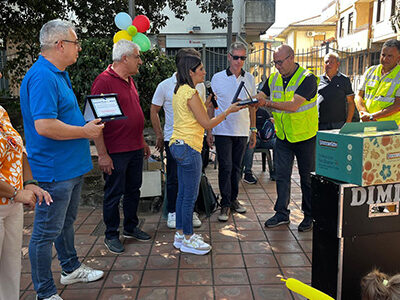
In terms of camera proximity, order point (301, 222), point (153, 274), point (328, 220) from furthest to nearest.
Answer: point (301, 222), point (153, 274), point (328, 220)

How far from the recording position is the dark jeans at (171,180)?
3.88 metres

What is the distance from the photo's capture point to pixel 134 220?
368 cm

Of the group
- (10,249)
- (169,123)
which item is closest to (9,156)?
(10,249)

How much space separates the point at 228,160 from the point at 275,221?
0.87m

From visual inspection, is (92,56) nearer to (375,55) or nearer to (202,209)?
(202,209)

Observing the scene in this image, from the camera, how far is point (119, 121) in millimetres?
3150

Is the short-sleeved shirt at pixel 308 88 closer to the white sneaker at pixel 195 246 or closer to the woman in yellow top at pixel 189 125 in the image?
the woman in yellow top at pixel 189 125

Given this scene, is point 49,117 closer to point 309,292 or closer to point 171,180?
point 309,292

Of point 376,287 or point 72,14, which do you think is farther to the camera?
point 72,14

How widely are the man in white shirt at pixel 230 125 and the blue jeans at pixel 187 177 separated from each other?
90 centimetres

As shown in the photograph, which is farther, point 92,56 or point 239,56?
point 92,56

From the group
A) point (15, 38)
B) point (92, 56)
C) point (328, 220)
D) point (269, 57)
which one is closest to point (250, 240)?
point (328, 220)

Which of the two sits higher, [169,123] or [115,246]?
[169,123]

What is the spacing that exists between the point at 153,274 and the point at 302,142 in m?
2.01
